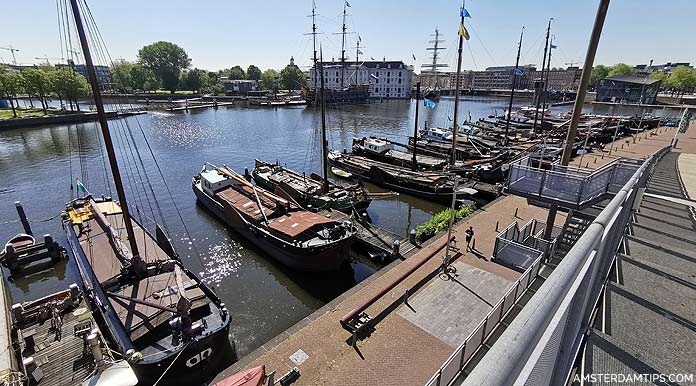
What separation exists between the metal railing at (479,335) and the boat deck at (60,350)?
1158 cm

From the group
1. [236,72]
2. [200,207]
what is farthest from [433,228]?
[236,72]

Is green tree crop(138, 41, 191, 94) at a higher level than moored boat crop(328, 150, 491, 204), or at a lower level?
higher

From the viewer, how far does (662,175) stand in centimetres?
1966

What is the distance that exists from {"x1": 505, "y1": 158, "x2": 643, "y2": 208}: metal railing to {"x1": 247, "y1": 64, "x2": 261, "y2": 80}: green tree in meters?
186

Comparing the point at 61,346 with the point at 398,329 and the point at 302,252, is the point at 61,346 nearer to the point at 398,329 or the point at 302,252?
the point at 302,252

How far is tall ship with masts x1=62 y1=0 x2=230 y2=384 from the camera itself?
37.8ft

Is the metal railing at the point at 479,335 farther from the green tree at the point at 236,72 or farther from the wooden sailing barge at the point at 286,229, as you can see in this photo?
the green tree at the point at 236,72

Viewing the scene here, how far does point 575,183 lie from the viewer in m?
10.6

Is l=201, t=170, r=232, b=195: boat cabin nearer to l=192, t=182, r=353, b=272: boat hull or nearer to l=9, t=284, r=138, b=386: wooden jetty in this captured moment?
l=192, t=182, r=353, b=272: boat hull

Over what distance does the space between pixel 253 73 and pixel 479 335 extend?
190 m

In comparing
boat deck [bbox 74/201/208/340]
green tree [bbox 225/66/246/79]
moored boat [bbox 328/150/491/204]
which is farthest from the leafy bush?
green tree [bbox 225/66/246/79]

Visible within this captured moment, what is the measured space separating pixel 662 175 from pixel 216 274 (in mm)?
28690

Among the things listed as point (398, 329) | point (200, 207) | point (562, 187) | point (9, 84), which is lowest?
point (200, 207)

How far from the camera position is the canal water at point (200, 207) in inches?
703
